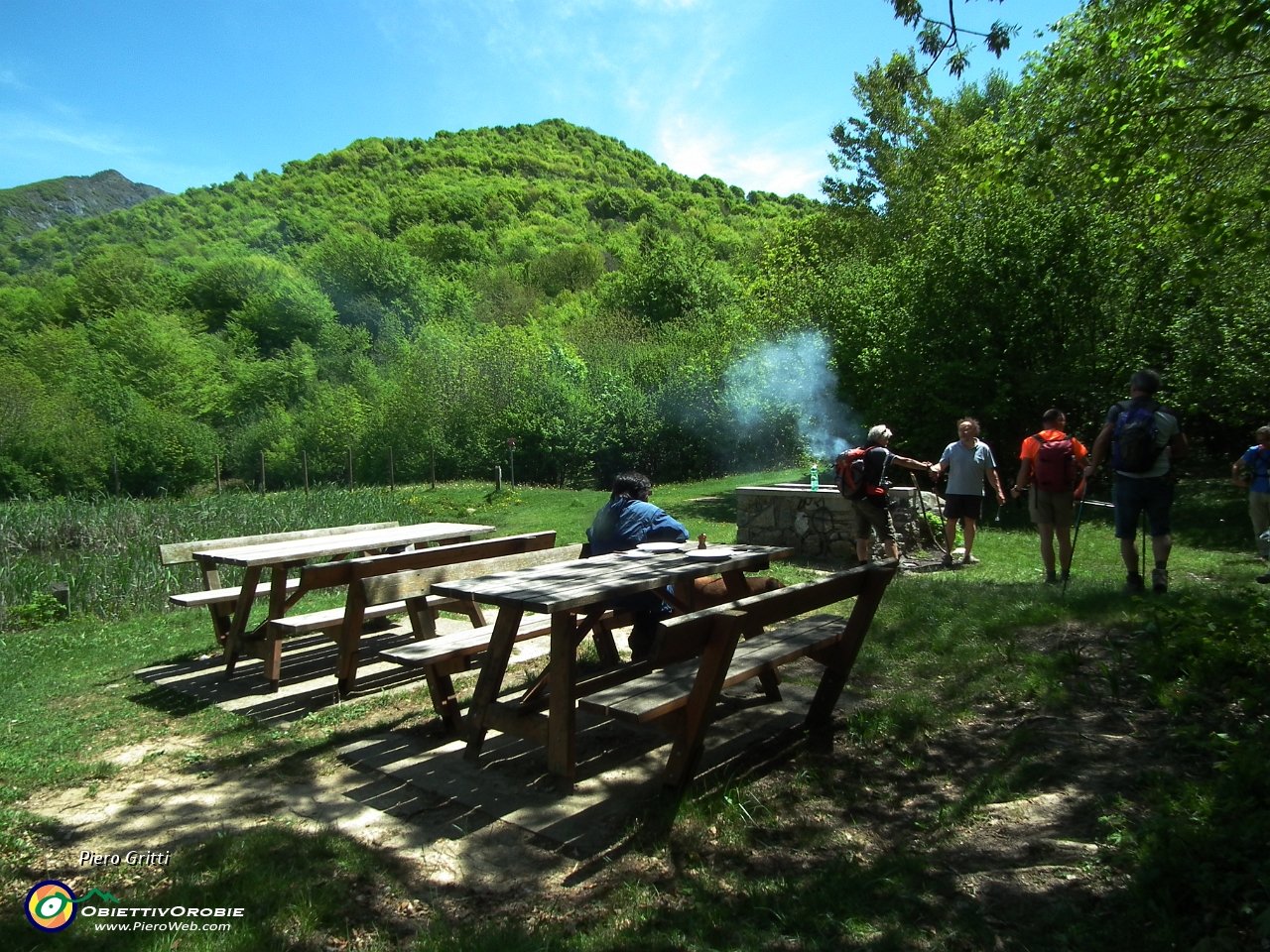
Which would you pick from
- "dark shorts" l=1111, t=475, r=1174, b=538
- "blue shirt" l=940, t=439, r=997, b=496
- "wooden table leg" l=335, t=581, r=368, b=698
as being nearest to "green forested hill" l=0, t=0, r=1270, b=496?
"dark shorts" l=1111, t=475, r=1174, b=538

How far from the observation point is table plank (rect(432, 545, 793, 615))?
3.68 m

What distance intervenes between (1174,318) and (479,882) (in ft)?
48.4

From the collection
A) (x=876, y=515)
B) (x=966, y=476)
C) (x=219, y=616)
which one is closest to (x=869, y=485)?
(x=876, y=515)

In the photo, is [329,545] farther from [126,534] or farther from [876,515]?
[126,534]

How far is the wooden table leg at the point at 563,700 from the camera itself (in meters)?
3.58

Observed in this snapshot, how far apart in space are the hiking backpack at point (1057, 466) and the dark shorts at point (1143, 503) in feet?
2.67

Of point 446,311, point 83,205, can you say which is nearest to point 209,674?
point 446,311

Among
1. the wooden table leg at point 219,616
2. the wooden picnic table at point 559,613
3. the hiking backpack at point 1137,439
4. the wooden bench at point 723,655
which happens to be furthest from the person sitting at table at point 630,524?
the hiking backpack at point 1137,439

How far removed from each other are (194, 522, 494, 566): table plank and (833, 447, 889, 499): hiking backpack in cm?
346

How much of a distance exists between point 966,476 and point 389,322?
52365mm

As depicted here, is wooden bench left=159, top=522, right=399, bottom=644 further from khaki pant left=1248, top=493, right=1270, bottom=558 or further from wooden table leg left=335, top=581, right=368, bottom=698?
khaki pant left=1248, top=493, right=1270, bottom=558

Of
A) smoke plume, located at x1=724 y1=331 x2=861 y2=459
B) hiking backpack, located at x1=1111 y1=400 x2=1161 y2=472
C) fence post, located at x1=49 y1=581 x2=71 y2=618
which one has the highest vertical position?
smoke plume, located at x1=724 y1=331 x2=861 y2=459

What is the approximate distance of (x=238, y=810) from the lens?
359 centimetres

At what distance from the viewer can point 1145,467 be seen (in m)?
5.99
